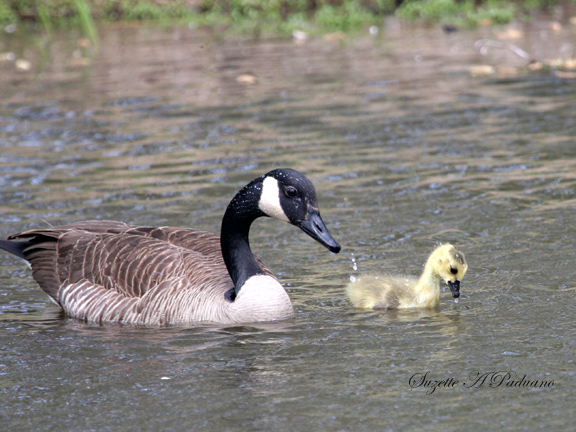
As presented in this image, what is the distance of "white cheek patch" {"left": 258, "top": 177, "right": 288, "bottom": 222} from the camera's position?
254 inches

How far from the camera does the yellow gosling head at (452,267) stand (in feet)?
21.3

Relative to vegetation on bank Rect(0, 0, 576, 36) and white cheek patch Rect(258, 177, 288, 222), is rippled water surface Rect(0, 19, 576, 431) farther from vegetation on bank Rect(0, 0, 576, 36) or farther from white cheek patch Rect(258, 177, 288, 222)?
vegetation on bank Rect(0, 0, 576, 36)

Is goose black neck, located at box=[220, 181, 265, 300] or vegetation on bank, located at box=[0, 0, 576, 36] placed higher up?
vegetation on bank, located at box=[0, 0, 576, 36]

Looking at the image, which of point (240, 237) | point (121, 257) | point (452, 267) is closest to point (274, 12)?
point (121, 257)

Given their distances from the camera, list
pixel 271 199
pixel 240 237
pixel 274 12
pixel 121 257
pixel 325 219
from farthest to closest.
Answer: pixel 274 12 → pixel 325 219 → pixel 121 257 → pixel 240 237 → pixel 271 199

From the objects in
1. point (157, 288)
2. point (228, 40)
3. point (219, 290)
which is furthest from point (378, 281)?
point (228, 40)

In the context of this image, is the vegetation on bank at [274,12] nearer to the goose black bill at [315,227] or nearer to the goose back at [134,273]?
the goose back at [134,273]

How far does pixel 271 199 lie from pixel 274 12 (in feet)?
75.4

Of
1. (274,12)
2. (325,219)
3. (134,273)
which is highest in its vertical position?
(274,12)

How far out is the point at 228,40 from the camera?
24.2m

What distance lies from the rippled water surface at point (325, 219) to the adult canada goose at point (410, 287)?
0.44 ft

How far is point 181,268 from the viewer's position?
264 inches

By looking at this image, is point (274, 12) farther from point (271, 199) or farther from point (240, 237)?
point (271, 199)

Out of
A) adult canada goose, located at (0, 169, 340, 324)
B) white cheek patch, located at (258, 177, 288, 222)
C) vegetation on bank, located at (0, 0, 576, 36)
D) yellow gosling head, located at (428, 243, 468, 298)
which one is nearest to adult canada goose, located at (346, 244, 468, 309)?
A: yellow gosling head, located at (428, 243, 468, 298)
